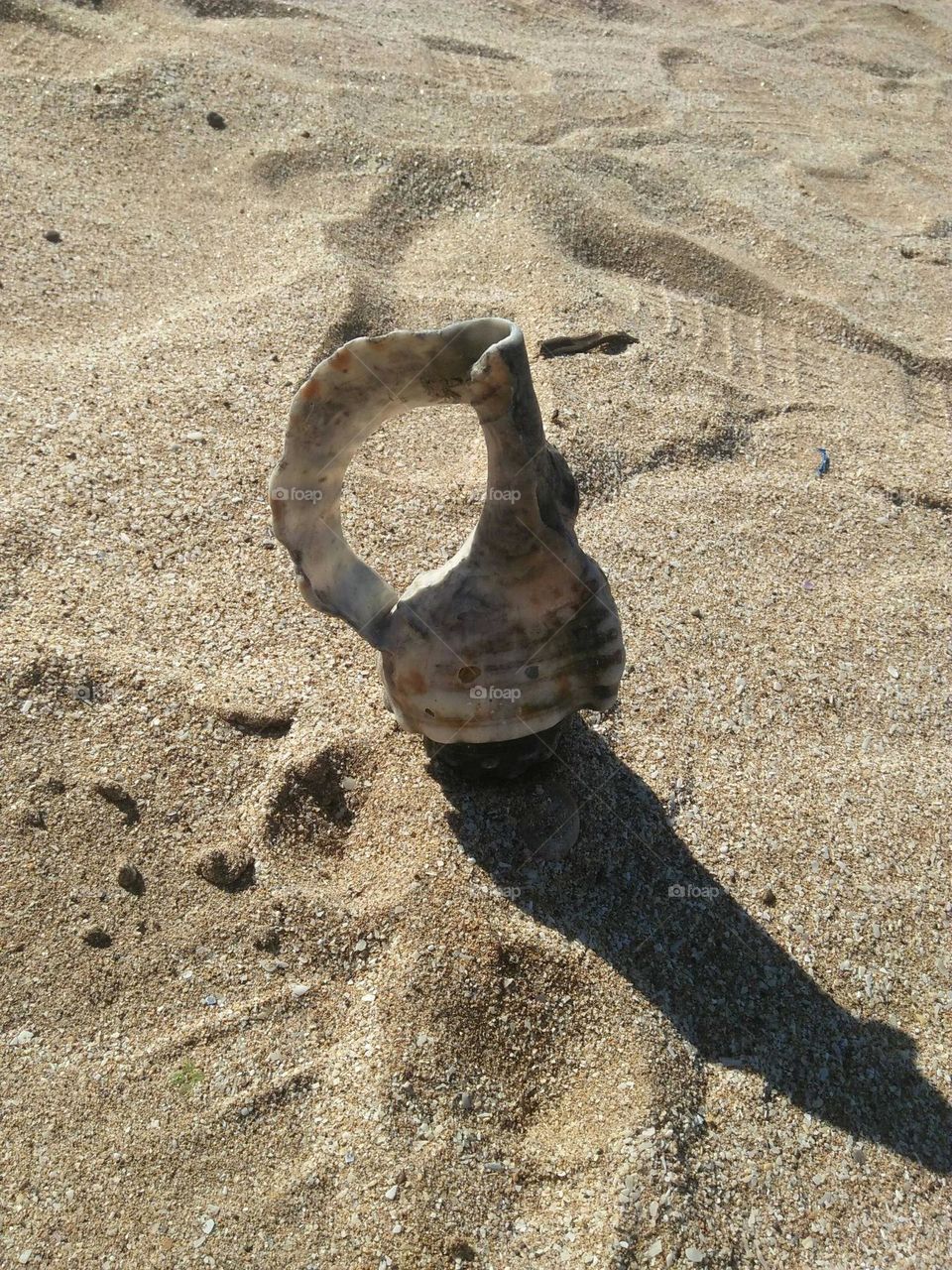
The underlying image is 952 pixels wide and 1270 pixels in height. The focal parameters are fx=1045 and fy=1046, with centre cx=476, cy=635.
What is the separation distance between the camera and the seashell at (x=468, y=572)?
1794 millimetres

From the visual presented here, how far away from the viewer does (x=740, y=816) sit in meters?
2.30

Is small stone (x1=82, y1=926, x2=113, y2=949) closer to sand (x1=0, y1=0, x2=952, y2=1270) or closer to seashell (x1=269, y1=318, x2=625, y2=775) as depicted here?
sand (x1=0, y1=0, x2=952, y2=1270)

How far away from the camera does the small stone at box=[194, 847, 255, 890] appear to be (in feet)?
6.74

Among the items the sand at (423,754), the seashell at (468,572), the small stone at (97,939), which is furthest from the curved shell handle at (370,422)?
the small stone at (97,939)

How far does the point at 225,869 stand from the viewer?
2059 millimetres

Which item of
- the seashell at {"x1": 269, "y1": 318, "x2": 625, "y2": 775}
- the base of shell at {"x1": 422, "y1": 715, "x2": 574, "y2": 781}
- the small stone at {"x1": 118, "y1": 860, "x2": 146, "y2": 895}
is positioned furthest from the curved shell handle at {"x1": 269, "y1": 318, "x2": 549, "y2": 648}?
the small stone at {"x1": 118, "y1": 860, "x2": 146, "y2": 895}

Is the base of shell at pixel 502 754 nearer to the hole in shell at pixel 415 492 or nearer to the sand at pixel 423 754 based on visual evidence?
the sand at pixel 423 754

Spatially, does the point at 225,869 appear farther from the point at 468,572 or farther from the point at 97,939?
the point at 468,572

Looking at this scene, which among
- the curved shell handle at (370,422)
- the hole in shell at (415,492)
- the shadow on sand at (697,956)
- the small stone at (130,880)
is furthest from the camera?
the hole in shell at (415,492)

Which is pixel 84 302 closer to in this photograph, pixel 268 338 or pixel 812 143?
pixel 268 338

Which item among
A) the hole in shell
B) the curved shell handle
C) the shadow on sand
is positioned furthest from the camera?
the hole in shell

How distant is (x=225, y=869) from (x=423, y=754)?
18.8 inches

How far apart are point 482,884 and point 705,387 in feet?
6.83

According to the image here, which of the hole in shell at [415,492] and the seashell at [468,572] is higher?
the seashell at [468,572]
